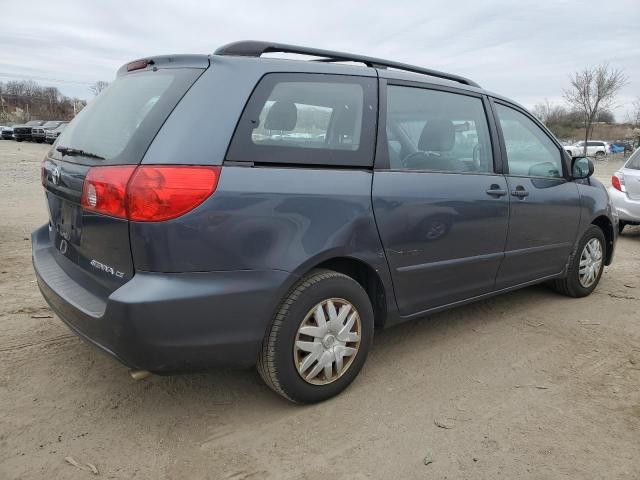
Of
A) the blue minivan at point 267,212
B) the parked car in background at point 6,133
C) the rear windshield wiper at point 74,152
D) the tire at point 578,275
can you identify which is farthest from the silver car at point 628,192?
the parked car in background at point 6,133

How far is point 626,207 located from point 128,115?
733 cm

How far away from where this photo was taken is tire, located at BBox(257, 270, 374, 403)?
246cm

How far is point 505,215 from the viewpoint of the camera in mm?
3525

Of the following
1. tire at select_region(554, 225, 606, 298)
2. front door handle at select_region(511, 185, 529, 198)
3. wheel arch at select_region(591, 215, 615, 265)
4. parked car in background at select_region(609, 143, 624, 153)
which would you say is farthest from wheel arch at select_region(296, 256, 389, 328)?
parked car in background at select_region(609, 143, 624, 153)

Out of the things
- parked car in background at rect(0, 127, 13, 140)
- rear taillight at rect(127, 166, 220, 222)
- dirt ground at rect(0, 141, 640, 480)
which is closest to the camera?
rear taillight at rect(127, 166, 220, 222)

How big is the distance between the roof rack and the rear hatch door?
21 cm

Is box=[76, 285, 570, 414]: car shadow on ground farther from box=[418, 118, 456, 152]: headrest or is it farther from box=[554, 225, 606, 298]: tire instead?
box=[418, 118, 456, 152]: headrest

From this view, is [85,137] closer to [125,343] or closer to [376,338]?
[125,343]

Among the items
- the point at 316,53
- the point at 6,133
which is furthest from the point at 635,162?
the point at 6,133

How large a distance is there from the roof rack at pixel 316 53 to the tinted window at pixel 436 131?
0.65 ft

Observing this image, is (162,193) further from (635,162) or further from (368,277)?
(635,162)

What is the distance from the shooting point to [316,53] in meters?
2.86

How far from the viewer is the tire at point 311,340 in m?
2.46

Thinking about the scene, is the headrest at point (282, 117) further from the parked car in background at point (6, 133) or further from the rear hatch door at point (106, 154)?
the parked car in background at point (6, 133)
